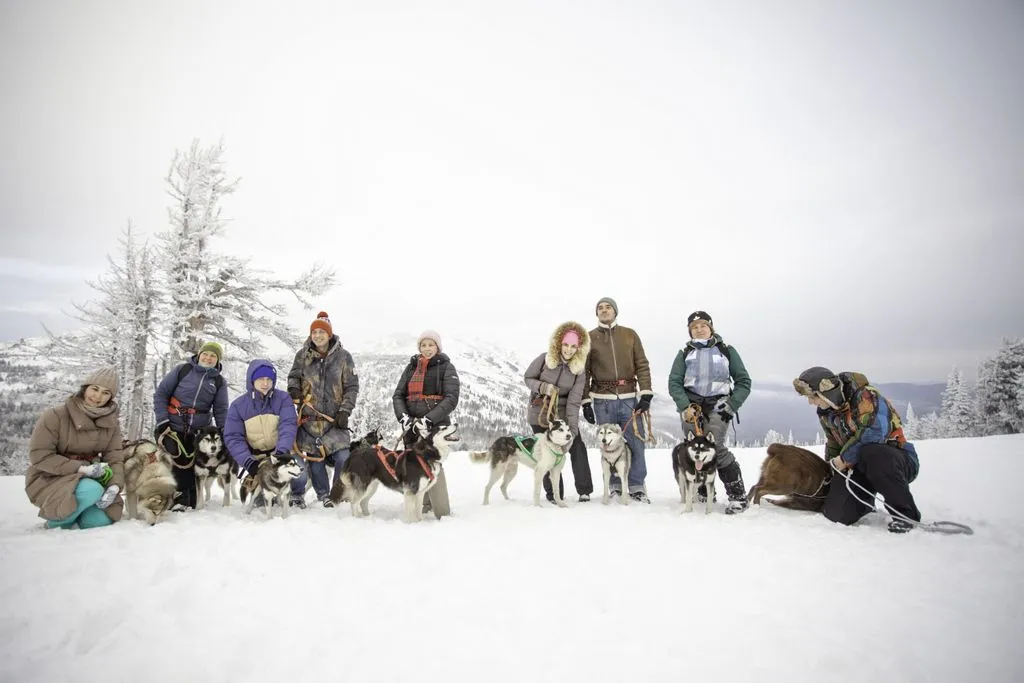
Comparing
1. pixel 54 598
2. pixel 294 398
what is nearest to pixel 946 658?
pixel 54 598

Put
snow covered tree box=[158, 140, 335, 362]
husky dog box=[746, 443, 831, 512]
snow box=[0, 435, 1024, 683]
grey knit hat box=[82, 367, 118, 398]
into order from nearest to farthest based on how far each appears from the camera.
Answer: snow box=[0, 435, 1024, 683], grey knit hat box=[82, 367, 118, 398], husky dog box=[746, 443, 831, 512], snow covered tree box=[158, 140, 335, 362]

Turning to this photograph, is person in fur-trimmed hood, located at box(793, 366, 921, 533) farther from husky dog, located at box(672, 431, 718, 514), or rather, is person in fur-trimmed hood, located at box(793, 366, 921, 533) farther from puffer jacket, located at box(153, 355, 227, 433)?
puffer jacket, located at box(153, 355, 227, 433)

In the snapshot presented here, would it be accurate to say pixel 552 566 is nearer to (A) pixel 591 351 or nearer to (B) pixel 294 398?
(A) pixel 591 351

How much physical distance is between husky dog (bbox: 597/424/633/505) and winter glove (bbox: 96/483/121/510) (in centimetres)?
627

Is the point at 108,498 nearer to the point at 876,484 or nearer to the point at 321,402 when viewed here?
the point at 321,402

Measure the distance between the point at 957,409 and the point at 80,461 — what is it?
135 ft

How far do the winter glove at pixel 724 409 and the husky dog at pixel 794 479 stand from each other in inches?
28.4

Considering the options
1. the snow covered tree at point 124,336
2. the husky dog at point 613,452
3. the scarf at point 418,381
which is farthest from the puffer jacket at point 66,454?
the snow covered tree at point 124,336

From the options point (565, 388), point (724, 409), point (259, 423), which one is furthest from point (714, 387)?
point (259, 423)

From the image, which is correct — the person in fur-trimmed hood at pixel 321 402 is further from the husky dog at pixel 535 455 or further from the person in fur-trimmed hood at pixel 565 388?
the person in fur-trimmed hood at pixel 565 388

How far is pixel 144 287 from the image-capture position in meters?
17.4

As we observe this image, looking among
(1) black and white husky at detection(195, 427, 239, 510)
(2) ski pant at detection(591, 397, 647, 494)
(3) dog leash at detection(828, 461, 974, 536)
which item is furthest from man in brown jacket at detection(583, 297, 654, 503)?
(1) black and white husky at detection(195, 427, 239, 510)

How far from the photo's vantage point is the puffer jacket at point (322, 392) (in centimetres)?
654

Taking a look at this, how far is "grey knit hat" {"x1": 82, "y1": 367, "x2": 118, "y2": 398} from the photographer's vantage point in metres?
5.13
